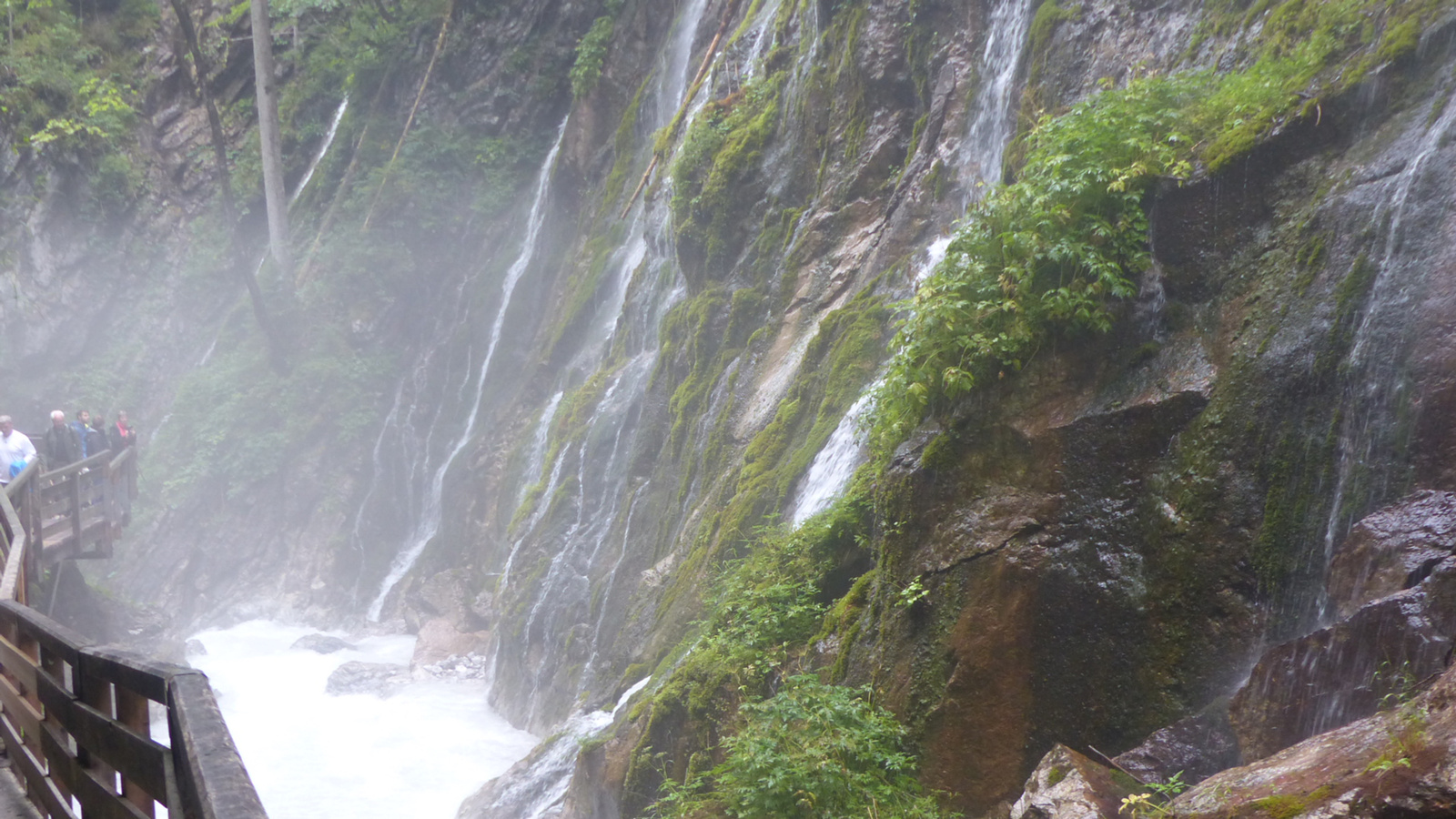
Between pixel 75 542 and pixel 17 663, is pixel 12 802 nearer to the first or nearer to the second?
pixel 17 663

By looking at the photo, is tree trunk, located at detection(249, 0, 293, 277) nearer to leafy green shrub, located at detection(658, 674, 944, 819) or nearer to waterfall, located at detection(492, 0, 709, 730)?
waterfall, located at detection(492, 0, 709, 730)

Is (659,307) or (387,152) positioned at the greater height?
(387,152)

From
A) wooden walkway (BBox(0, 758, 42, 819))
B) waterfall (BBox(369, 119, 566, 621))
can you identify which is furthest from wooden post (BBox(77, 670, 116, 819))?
waterfall (BBox(369, 119, 566, 621))

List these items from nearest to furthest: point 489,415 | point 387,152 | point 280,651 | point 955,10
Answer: point 955,10 → point 280,651 → point 489,415 → point 387,152

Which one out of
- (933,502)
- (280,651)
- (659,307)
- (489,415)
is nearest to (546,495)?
(659,307)

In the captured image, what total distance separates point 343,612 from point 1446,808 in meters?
19.9

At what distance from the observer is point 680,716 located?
657cm

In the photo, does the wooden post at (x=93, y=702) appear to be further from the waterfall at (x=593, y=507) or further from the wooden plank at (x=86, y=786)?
the waterfall at (x=593, y=507)

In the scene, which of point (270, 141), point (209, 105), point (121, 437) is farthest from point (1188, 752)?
point (270, 141)

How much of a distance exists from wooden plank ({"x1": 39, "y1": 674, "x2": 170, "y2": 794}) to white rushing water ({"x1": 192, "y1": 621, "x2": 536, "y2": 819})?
792cm

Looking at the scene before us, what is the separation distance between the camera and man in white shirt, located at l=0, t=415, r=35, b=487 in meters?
11.5

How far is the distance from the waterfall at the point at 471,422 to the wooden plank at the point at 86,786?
51.9ft

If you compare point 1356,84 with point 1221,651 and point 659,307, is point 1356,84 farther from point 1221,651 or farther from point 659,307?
point 659,307

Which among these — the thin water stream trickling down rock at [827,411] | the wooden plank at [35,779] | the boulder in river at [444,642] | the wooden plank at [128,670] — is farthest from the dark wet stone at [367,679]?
the wooden plank at [128,670]
